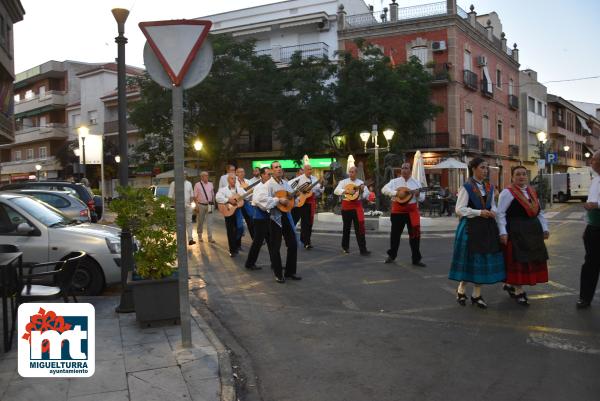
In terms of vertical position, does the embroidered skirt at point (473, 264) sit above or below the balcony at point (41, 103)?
below

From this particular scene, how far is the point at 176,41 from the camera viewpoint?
4.57m

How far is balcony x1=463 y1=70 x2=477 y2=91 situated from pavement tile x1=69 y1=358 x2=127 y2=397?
108 ft

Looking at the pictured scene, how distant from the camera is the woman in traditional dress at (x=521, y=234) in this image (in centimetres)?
621

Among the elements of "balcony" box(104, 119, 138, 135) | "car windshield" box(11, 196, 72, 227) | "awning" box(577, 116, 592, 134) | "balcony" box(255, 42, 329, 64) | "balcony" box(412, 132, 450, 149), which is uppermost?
"balcony" box(255, 42, 329, 64)

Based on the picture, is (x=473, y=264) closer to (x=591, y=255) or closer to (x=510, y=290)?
(x=510, y=290)

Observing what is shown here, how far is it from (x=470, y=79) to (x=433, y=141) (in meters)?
4.89

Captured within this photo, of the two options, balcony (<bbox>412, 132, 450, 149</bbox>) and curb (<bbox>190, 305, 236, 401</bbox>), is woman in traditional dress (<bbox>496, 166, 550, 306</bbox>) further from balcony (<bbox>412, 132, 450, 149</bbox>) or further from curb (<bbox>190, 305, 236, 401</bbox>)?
balcony (<bbox>412, 132, 450, 149</bbox>)

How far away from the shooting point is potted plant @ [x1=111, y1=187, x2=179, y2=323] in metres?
5.46

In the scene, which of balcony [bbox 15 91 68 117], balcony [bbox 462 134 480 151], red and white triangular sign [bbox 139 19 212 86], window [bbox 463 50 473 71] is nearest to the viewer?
red and white triangular sign [bbox 139 19 212 86]

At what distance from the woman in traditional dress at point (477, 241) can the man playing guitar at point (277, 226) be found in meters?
2.69

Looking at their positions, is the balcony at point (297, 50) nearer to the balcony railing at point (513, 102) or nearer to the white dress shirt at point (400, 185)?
the balcony railing at point (513, 102)

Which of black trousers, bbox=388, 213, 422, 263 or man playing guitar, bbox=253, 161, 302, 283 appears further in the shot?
black trousers, bbox=388, 213, 422, 263

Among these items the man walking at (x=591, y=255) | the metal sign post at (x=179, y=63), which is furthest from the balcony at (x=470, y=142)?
the metal sign post at (x=179, y=63)

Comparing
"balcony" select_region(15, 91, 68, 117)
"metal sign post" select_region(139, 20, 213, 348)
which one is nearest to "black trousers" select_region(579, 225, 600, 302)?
"metal sign post" select_region(139, 20, 213, 348)
